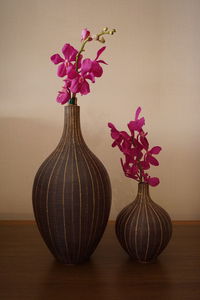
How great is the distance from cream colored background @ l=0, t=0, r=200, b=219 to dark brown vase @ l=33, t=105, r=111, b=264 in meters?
0.39

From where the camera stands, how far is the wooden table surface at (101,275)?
1.53 feet

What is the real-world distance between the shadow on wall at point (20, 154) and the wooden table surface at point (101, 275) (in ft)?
0.80

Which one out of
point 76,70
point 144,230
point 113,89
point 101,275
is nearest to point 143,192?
point 144,230

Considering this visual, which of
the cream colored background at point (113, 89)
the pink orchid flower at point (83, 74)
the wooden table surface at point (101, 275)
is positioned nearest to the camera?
the wooden table surface at point (101, 275)

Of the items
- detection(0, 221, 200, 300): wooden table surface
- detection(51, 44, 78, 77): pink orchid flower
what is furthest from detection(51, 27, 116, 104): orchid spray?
detection(0, 221, 200, 300): wooden table surface

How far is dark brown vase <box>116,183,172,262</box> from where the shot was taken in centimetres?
58

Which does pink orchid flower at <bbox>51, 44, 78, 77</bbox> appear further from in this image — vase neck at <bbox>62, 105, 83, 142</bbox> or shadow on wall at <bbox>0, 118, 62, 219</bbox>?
shadow on wall at <bbox>0, 118, 62, 219</bbox>

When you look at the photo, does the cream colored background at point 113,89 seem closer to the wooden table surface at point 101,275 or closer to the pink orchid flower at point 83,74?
the wooden table surface at point 101,275

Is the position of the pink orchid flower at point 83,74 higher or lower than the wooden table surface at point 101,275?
higher

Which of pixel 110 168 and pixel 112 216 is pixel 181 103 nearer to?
pixel 110 168

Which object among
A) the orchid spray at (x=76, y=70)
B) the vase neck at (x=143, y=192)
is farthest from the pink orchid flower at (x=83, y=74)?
the vase neck at (x=143, y=192)

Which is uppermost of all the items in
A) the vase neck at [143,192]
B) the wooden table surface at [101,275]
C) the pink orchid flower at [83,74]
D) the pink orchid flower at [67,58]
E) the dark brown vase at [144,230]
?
the pink orchid flower at [67,58]

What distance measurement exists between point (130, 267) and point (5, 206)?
56 centimetres

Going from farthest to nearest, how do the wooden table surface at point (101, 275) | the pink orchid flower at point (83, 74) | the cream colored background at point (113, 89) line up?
1. the cream colored background at point (113, 89)
2. the pink orchid flower at point (83, 74)
3. the wooden table surface at point (101, 275)
